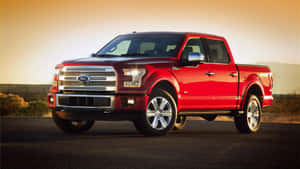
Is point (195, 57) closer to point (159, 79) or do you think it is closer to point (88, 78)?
point (159, 79)

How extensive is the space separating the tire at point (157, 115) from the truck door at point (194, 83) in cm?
49

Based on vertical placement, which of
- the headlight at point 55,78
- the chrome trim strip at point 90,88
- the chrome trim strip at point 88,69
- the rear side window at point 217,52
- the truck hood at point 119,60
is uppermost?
the rear side window at point 217,52

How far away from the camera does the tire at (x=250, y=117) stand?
14797 millimetres

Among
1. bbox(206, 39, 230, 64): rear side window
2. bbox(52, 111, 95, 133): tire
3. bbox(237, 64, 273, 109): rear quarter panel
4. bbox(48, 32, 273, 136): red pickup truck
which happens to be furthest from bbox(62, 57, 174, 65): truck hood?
bbox(237, 64, 273, 109): rear quarter panel

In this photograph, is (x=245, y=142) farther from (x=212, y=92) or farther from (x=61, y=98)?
(x=61, y=98)

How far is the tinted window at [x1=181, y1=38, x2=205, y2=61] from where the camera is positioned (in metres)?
13.4

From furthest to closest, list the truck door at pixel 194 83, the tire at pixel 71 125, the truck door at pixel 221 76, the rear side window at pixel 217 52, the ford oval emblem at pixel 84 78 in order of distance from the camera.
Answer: the rear side window at pixel 217 52, the truck door at pixel 221 76, the tire at pixel 71 125, the truck door at pixel 194 83, the ford oval emblem at pixel 84 78

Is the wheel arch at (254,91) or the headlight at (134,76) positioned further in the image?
the wheel arch at (254,91)

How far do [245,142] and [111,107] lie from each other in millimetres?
2738

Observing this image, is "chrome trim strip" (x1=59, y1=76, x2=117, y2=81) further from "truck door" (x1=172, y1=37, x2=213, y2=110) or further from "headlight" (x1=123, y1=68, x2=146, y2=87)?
"truck door" (x1=172, y1=37, x2=213, y2=110)

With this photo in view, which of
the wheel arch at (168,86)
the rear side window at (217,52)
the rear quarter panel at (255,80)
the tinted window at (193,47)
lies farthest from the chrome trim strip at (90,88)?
the rear quarter panel at (255,80)

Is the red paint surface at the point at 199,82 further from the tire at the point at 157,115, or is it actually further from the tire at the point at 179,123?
the tire at the point at 179,123

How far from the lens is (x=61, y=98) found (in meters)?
12.6

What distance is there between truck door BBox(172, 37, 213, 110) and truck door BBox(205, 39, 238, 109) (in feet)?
0.61
